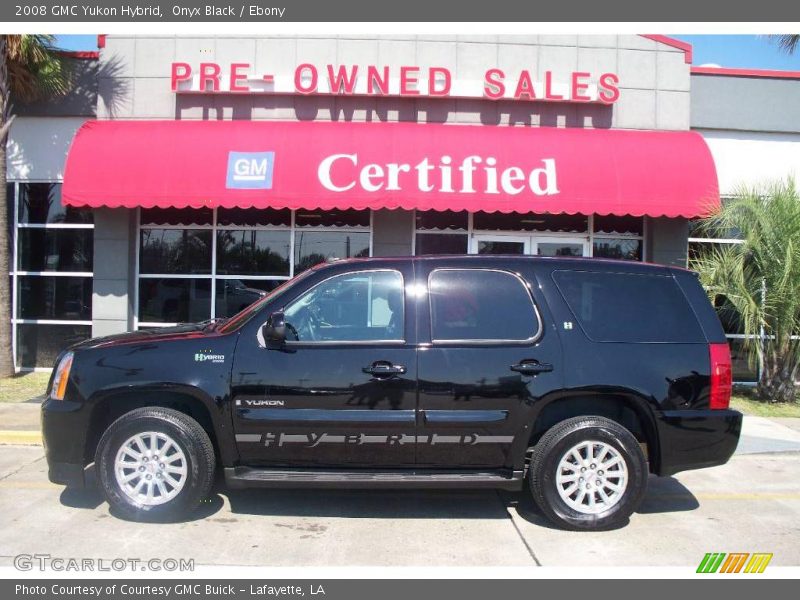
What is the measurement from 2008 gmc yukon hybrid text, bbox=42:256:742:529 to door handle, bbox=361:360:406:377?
0.03 ft

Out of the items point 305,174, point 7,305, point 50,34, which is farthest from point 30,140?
point 305,174

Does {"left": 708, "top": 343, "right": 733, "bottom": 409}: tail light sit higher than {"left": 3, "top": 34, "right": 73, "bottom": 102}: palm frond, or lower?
lower

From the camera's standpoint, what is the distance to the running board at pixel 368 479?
15.9 ft

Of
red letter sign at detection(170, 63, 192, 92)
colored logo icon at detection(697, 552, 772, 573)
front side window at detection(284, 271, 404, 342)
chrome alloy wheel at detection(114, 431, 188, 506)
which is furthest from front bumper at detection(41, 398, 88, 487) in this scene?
red letter sign at detection(170, 63, 192, 92)

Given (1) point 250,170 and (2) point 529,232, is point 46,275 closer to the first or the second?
(1) point 250,170

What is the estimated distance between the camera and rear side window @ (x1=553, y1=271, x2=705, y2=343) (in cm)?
511

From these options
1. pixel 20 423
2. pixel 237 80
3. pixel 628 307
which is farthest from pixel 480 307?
pixel 237 80

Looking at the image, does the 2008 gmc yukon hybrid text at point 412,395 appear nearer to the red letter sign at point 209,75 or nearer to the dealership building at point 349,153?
the dealership building at point 349,153

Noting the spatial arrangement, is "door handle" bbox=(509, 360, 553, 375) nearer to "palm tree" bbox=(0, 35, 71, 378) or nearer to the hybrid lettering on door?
the hybrid lettering on door

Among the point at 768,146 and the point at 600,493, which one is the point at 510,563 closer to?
the point at 600,493

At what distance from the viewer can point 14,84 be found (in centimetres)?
1052

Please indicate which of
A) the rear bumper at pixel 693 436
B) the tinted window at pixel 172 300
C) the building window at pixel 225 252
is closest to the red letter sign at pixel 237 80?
the building window at pixel 225 252

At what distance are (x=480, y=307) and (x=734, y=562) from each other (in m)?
2.43

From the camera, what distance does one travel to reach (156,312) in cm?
1130
